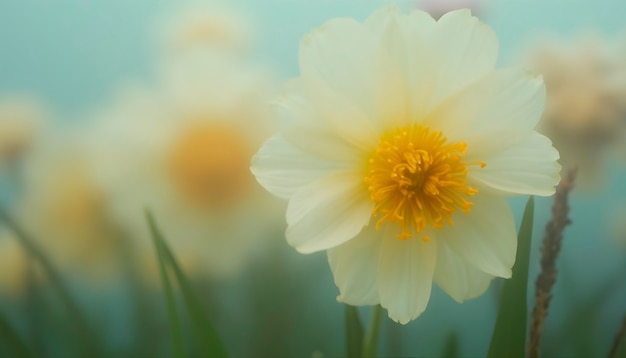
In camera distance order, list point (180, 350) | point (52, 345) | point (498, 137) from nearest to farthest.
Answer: point (498, 137) < point (180, 350) < point (52, 345)

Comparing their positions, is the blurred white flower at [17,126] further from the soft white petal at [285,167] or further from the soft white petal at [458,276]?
the soft white petal at [458,276]

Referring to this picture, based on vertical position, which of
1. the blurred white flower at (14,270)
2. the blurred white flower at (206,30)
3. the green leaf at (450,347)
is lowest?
the green leaf at (450,347)

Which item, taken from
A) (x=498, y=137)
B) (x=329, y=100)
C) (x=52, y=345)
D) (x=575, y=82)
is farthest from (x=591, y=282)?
(x=52, y=345)

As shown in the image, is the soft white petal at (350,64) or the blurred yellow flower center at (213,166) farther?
the blurred yellow flower center at (213,166)

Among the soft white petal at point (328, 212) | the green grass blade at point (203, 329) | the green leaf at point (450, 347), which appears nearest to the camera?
the soft white petal at point (328, 212)

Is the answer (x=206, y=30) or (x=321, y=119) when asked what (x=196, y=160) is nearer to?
(x=206, y=30)

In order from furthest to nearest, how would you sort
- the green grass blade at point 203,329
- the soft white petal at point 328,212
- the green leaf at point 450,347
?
the green leaf at point 450,347
the green grass blade at point 203,329
the soft white petal at point 328,212

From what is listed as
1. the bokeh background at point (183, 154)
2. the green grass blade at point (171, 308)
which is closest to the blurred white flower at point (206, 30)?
the bokeh background at point (183, 154)

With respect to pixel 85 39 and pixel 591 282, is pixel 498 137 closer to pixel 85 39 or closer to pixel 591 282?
pixel 591 282

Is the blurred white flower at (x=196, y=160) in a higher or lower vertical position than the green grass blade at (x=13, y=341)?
higher
